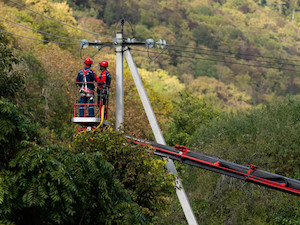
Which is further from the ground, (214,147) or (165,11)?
(165,11)

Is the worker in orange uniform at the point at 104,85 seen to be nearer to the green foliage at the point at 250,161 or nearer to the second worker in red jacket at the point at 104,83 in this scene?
the second worker in red jacket at the point at 104,83

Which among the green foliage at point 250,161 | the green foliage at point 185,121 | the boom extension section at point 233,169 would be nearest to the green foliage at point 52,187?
the boom extension section at point 233,169

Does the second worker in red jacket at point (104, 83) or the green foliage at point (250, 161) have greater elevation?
the second worker in red jacket at point (104, 83)

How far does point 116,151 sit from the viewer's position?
15234 mm

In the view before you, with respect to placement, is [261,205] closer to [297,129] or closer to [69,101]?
[297,129]

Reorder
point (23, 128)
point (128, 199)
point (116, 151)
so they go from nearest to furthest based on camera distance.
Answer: point (23, 128)
point (128, 199)
point (116, 151)

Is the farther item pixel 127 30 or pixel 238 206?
pixel 127 30

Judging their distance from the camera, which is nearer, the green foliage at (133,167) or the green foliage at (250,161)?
the green foliage at (133,167)

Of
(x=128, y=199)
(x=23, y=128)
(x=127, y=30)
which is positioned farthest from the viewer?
(x=127, y=30)

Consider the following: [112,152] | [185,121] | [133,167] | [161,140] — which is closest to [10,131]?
[112,152]

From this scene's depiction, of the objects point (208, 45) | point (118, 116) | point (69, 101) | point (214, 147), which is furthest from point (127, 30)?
point (118, 116)

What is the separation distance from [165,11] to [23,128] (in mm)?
165873

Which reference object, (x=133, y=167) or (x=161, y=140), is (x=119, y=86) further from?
(x=133, y=167)

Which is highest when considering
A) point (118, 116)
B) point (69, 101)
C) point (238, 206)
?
point (118, 116)
